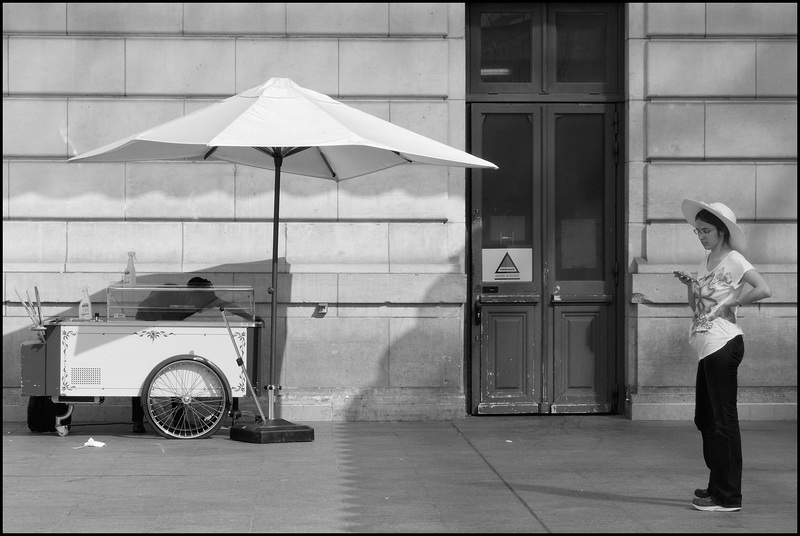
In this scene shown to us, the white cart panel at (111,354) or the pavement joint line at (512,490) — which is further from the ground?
the white cart panel at (111,354)

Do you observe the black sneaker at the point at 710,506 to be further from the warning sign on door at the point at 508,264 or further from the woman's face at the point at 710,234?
the warning sign on door at the point at 508,264

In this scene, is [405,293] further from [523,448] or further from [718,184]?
[718,184]

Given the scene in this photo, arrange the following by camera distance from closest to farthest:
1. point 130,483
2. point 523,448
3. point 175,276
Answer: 1. point 130,483
2. point 523,448
3. point 175,276

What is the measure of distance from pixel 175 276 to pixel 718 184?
19.2 ft

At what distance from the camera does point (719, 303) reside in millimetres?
7094

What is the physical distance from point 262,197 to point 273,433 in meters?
2.80

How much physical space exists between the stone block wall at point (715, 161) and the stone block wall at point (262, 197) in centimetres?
196

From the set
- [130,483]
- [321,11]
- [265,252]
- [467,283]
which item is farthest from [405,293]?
[130,483]

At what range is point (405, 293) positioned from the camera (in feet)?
37.0

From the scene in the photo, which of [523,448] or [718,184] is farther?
[718,184]

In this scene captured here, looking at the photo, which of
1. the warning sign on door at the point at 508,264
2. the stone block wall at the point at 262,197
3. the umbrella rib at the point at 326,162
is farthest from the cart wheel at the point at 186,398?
the warning sign on door at the point at 508,264

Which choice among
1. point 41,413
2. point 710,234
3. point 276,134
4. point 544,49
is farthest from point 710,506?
point 41,413

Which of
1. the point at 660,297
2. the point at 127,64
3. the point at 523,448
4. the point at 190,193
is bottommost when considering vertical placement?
the point at 523,448

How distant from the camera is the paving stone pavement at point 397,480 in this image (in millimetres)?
6660
